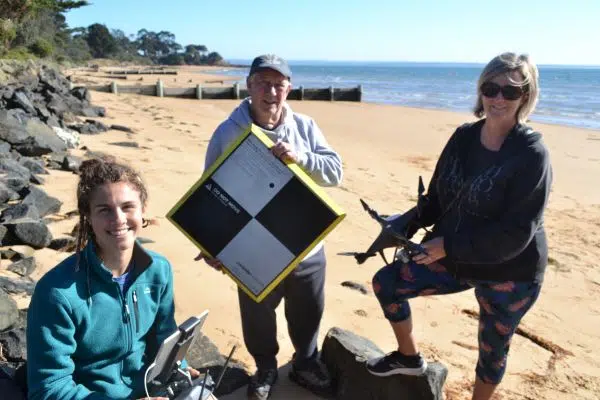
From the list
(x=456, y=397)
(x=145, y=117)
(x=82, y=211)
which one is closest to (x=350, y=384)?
(x=456, y=397)

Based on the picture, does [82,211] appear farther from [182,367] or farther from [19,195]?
[19,195]

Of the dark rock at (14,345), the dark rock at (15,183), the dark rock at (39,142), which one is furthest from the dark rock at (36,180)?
the dark rock at (14,345)

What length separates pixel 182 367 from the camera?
244 centimetres

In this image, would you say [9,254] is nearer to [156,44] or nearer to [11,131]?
[11,131]

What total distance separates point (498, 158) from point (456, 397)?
1.79 m

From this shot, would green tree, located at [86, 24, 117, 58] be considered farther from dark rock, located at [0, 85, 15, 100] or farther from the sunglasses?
the sunglasses

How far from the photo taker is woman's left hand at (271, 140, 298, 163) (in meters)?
2.72

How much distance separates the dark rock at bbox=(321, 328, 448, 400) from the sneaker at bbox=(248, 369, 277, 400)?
16.6 inches

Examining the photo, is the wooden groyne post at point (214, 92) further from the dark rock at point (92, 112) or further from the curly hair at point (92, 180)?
the curly hair at point (92, 180)

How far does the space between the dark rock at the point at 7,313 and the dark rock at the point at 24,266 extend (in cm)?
107

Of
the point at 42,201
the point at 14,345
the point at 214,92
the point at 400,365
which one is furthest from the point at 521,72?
the point at 214,92

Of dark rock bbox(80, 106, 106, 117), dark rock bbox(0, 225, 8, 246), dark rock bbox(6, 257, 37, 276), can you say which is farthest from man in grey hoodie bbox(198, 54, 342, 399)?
dark rock bbox(80, 106, 106, 117)

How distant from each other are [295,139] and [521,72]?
119cm

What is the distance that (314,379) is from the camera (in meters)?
3.59
